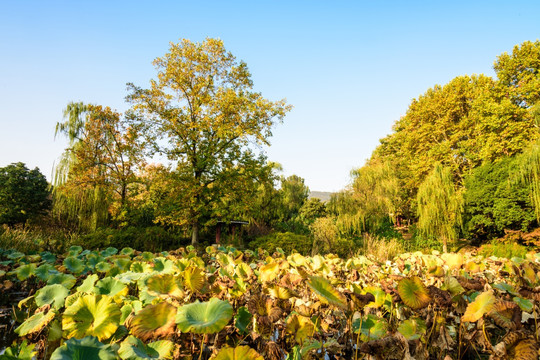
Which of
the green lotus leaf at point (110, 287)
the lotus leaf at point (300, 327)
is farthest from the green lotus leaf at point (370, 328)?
the green lotus leaf at point (110, 287)

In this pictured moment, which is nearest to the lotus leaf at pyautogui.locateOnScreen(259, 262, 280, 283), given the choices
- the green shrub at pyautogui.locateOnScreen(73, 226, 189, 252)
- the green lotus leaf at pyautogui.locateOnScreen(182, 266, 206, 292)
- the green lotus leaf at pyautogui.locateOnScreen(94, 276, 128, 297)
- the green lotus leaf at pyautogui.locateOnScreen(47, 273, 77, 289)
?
the green lotus leaf at pyautogui.locateOnScreen(182, 266, 206, 292)

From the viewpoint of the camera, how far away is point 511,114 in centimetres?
1416

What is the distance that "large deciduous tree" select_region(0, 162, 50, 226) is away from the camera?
36.7ft

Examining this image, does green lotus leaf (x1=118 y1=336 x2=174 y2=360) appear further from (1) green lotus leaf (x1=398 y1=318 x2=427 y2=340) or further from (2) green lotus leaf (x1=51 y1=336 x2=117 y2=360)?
(1) green lotus leaf (x1=398 y1=318 x2=427 y2=340)

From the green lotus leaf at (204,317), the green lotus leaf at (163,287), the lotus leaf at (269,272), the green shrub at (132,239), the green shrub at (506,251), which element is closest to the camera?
the green lotus leaf at (204,317)

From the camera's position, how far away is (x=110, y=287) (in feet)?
6.52

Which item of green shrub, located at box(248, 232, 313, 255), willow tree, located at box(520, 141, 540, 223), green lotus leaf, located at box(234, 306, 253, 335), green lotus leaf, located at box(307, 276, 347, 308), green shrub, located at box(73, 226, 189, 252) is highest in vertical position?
willow tree, located at box(520, 141, 540, 223)

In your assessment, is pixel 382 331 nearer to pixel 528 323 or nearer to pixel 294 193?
pixel 528 323

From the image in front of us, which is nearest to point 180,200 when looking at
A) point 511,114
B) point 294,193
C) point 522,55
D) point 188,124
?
point 188,124

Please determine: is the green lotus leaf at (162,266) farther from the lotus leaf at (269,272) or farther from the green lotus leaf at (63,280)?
the lotus leaf at (269,272)

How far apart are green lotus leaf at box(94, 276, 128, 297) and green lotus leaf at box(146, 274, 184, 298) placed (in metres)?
0.38

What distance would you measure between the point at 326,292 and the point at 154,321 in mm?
854

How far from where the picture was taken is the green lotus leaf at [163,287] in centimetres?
170

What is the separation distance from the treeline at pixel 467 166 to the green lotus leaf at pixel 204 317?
13156 mm
